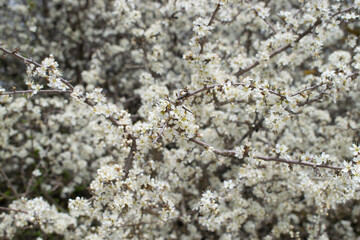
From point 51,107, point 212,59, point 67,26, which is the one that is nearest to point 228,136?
point 212,59

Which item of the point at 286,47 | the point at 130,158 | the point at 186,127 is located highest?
the point at 286,47

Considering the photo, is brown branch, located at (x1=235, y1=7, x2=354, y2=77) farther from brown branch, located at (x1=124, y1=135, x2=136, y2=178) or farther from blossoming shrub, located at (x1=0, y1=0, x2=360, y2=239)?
brown branch, located at (x1=124, y1=135, x2=136, y2=178)

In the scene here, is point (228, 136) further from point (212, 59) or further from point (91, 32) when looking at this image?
point (91, 32)

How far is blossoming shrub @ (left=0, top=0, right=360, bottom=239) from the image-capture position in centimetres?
294

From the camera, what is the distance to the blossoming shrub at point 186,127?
116 inches

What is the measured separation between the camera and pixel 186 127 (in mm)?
2559

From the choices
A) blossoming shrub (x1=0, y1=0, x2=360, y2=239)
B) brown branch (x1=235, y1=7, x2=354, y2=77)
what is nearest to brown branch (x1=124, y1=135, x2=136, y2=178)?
blossoming shrub (x1=0, y1=0, x2=360, y2=239)

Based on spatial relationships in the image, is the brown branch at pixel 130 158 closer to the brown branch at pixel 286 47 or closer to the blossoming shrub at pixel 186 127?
the blossoming shrub at pixel 186 127

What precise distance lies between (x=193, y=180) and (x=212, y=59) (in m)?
2.05

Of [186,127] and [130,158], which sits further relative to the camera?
[130,158]

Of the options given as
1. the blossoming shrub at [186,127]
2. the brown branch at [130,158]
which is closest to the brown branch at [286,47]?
the blossoming shrub at [186,127]

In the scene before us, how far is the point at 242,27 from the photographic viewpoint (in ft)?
19.4

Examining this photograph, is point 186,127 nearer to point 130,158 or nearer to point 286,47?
point 130,158

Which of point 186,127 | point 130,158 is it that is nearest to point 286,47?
point 186,127
